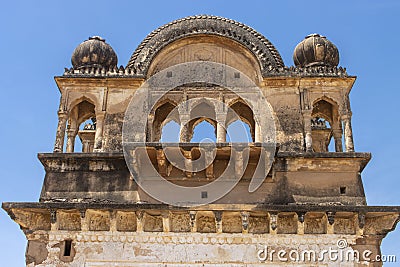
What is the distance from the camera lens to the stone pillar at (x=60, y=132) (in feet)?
43.9

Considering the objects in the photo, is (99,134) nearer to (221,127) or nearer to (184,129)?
(184,129)

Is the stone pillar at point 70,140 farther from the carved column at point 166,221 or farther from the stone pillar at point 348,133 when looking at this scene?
the stone pillar at point 348,133

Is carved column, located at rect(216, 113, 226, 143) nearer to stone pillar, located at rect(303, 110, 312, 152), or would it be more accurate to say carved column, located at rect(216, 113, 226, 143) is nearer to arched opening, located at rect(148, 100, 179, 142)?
arched opening, located at rect(148, 100, 179, 142)

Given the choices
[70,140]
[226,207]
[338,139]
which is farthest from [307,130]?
[70,140]

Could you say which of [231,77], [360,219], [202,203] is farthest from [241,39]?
[360,219]

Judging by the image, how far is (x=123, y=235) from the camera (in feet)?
40.2

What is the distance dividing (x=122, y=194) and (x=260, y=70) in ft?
14.8

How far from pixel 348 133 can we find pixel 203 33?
4342mm

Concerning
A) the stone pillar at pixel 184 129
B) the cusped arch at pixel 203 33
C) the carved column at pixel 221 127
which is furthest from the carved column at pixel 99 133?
the carved column at pixel 221 127

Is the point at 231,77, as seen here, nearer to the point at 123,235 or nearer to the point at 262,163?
the point at 262,163

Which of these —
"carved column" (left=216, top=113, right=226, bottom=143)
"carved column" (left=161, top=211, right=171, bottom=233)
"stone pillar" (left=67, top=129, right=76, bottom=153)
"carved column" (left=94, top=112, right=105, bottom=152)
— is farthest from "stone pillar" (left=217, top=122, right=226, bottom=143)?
"stone pillar" (left=67, top=129, right=76, bottom=153)

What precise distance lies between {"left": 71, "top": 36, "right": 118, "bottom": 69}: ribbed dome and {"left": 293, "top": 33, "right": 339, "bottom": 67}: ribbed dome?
4776 millimetres

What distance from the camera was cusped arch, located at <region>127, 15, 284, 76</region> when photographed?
14.2m

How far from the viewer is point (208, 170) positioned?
12766 millimetres
